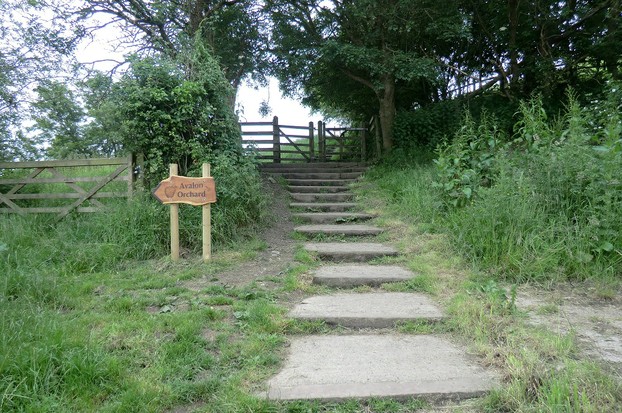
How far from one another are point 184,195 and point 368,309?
8.71 feet

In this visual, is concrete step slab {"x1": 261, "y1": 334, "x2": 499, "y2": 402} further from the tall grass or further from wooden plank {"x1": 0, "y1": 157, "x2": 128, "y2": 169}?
wooden plank {"x1": 0, "y1": 157, "x2": 128, "y2": 169}

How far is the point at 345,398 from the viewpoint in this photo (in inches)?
85.6

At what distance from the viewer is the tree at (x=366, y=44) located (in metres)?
8.94

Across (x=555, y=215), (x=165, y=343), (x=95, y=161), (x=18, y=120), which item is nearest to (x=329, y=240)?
(x=555, y=215)

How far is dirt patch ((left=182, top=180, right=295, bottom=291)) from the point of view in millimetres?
4152

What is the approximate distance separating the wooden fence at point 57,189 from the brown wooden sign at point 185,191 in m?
1.45

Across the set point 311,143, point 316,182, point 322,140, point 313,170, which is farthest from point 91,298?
point 322,140

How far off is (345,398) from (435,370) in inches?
25.7

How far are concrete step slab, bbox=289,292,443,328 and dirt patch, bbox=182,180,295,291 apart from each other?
0.75 metres

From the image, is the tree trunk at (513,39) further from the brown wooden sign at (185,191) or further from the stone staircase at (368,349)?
the brown wooden sign at (185,191)

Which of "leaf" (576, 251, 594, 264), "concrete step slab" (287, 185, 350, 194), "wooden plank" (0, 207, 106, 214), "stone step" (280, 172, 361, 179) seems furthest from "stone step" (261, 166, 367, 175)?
"leaf" (576, 251, 594, 264)

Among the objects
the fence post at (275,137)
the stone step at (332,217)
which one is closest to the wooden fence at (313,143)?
the fence post at (275,137)

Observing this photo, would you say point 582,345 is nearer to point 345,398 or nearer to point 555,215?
point 345,398

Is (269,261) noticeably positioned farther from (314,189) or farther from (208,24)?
(208,24)
